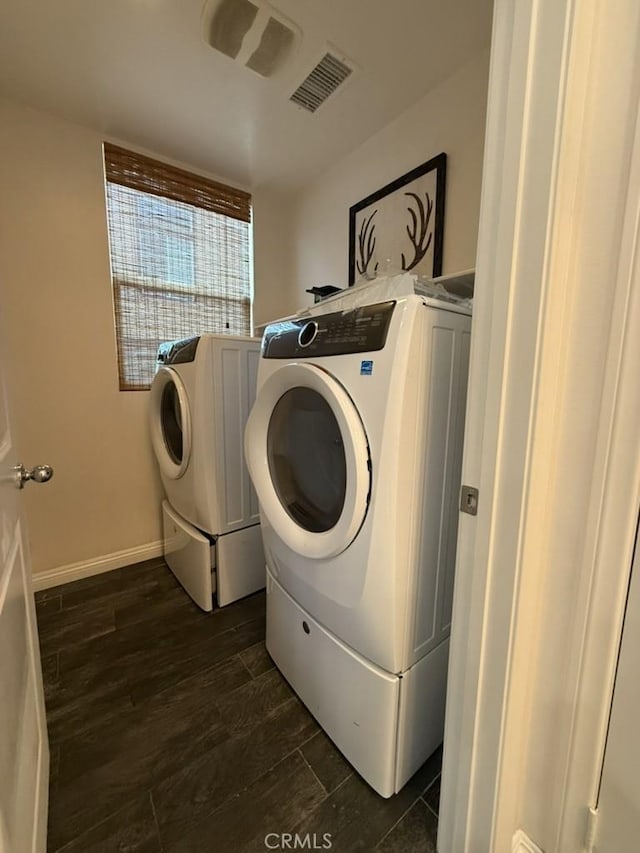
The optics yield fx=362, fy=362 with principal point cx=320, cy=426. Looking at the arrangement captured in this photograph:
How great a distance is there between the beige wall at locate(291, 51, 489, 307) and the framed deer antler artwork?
44 mm

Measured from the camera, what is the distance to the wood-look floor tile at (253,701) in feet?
3.87

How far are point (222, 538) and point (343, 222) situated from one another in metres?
1.82

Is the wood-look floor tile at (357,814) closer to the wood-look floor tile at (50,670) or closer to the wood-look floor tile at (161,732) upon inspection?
the wood-look floor tile at (161,732)

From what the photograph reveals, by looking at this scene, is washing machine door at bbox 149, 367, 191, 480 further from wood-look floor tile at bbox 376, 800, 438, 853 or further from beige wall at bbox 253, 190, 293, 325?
wood-look floor tile at bbox 376, 800, 438, 853

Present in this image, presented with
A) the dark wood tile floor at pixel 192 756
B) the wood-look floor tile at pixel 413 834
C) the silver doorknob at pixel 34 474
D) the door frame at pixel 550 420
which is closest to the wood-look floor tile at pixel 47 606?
the dark wood tile floor at pixel 192 756

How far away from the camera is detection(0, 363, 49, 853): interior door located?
56 centimetres

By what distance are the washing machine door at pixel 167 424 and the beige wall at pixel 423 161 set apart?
3.65ft

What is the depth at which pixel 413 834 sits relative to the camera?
0.90 meters

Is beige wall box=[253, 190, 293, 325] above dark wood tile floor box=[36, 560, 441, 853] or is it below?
above

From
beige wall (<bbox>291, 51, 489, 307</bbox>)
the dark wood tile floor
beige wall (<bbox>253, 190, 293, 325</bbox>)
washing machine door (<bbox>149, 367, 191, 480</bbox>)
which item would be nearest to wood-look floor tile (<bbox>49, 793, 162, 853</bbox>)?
the dark wood tile floor

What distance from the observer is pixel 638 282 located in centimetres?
54

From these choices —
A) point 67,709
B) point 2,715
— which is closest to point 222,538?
point 67,709

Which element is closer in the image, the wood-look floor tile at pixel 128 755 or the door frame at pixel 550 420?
the door frame at pixel 550 420

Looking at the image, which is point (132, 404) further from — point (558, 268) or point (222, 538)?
point (558, 268)
